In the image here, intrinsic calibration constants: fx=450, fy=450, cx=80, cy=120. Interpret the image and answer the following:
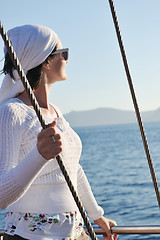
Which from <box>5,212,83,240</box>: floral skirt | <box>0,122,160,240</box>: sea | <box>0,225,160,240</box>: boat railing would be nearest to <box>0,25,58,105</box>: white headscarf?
<box>5,212,83,240</box>: floral skirt

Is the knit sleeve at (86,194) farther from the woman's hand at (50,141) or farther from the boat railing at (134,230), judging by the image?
the woman's hand at (50,141)

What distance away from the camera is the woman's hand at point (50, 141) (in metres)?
0.89

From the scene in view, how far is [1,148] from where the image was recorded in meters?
1.09

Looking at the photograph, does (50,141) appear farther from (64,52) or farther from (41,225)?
(64,52)

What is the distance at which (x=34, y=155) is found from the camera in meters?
0.97

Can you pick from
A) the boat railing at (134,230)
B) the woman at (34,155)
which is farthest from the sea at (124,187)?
the woman at (34,155)

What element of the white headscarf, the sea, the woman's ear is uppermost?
the white headscarf

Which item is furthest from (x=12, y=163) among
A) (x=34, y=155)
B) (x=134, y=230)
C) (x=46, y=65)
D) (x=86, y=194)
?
(x=134, y=230)

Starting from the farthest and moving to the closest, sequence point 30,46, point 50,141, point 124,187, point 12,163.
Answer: point 124,187
point 30,46
point 12,163
point 50,141

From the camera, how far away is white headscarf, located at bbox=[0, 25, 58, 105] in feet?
4.06

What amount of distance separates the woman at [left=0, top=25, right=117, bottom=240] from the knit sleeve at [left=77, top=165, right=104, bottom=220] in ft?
0.58

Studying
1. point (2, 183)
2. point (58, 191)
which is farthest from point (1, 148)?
point (58, 191)

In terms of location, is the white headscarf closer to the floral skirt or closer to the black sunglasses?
the black sunglasses

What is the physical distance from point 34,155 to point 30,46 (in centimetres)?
39
